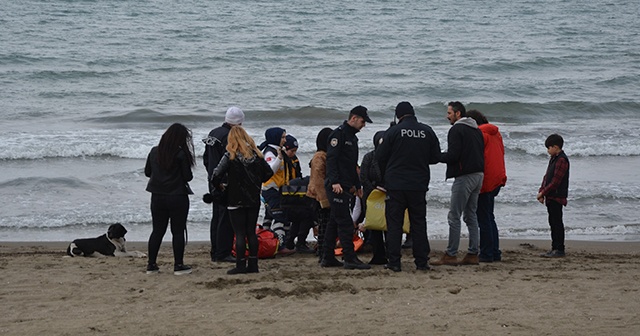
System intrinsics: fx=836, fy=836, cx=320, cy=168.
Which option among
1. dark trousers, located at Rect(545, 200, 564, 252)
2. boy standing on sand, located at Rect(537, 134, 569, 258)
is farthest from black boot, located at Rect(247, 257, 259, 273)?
dark trousers, located at Rect(545, 200, 564, 252)

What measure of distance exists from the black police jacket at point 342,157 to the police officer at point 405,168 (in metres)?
0.26

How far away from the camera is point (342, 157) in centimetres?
770

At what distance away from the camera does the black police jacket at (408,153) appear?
7551 mm

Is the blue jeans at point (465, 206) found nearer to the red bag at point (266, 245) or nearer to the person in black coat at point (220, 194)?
the red bag at point (266, 245)

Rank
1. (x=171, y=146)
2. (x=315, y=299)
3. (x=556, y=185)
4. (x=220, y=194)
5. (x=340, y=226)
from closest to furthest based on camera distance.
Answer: (x=315, y=299)
(x=171, y=146)
(x=220, y=194)
(x=340, y=226)
(x=556, y=185)

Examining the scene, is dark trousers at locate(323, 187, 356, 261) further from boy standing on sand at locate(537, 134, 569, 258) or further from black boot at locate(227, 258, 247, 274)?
boy standing on sand at locate(537, 134, 569, 258)

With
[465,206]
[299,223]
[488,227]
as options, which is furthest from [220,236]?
[488,227]

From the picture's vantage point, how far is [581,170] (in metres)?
15.9

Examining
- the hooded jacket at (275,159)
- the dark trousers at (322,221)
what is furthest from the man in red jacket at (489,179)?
the hooded jacket at (275,159)

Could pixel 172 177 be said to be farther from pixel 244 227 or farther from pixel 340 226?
pixel 340 226

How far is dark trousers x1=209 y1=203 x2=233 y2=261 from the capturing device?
8.48 m

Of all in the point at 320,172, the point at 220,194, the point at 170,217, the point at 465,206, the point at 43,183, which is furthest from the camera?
the point at 43,183

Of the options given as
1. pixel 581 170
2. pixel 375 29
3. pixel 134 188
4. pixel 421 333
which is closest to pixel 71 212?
pixel 134 188

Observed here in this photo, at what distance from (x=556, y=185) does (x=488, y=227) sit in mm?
1014
